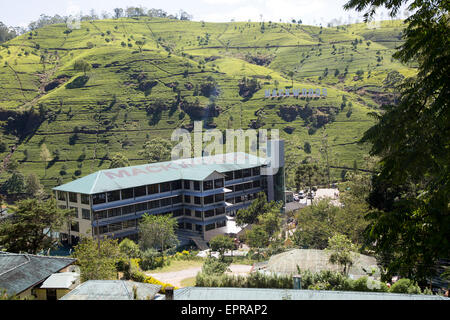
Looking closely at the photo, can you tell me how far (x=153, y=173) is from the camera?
161 feet

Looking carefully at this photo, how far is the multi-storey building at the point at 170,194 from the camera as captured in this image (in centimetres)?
4400

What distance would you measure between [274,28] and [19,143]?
14017cm

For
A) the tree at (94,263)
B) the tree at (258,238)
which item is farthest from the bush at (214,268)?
the tree at (258,238)

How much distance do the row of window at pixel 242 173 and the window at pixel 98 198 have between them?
1737cm

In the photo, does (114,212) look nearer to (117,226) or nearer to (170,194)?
(117,226)

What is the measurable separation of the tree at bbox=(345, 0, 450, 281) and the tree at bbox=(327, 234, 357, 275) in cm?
2233

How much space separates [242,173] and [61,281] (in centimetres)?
3729

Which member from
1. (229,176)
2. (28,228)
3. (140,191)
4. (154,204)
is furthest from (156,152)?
(28,228)

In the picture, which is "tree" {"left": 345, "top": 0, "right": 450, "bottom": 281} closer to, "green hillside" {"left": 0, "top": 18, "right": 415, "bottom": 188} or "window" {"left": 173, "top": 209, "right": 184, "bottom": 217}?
"window" {"left": 173, "top": 209, "right": 184, "bottom": 217}

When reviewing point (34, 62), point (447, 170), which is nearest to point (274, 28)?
point (34, 62)

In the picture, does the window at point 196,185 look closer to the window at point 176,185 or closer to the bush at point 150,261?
the window at point 176,185

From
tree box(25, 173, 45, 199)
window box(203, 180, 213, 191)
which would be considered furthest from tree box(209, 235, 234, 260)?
tree box(25, 173, 45, 199)

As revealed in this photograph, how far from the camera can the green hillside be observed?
302ft

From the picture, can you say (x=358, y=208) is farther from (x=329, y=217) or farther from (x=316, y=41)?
(x=316, y=41)
